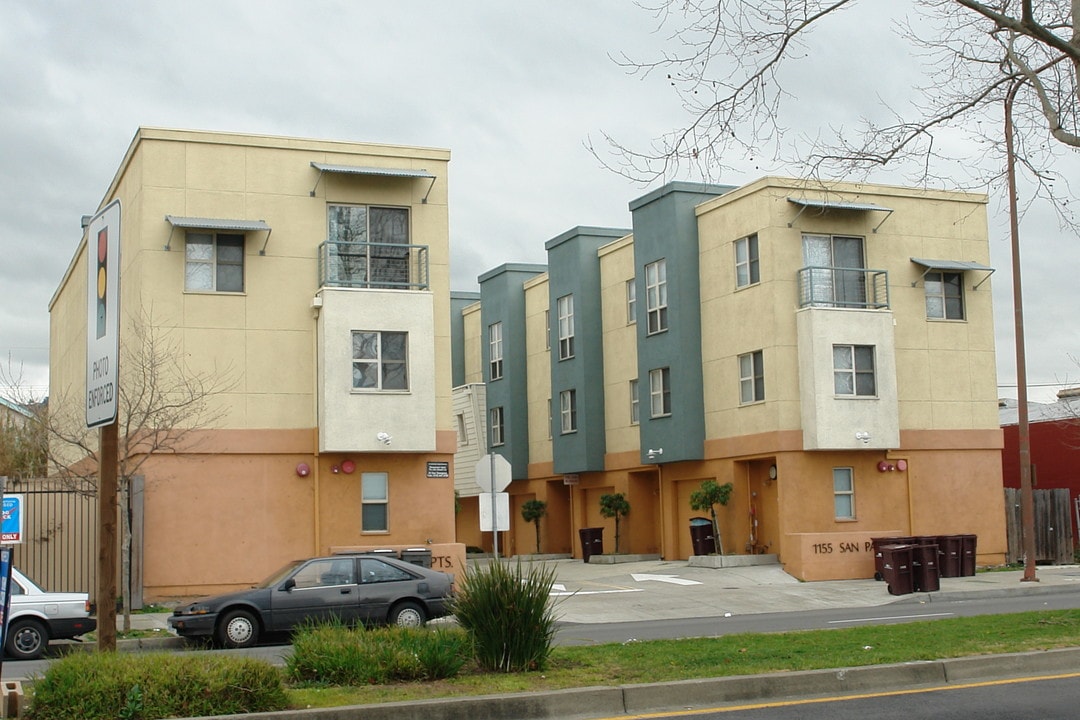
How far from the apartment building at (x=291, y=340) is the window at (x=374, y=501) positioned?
3cm

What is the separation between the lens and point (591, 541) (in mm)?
37875

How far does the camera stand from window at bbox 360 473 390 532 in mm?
27844

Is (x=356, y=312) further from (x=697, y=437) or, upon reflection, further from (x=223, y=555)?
(x=697, y=437)

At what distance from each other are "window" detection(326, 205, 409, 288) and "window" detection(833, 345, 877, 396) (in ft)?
35.9

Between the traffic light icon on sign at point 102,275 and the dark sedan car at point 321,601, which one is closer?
the traffic light icon on sign at point 102,275

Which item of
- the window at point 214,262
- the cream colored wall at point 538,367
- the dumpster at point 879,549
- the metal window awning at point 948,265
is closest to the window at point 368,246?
the window at point 214,262

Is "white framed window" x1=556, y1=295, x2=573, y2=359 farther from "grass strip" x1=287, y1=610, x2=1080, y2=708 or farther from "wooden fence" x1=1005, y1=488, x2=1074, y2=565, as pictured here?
"grass strip" x1=287, y1=610, x2=1080, y2=708

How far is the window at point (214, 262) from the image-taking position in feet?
88.7

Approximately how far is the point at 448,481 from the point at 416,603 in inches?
327

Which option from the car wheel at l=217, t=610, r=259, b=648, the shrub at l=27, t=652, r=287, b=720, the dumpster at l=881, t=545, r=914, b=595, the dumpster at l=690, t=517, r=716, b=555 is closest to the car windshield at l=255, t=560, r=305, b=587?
the car wheel at l=217, t=610, r=259, b=648

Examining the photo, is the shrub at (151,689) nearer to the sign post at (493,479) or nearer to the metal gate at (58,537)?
the sign post at (493,479)

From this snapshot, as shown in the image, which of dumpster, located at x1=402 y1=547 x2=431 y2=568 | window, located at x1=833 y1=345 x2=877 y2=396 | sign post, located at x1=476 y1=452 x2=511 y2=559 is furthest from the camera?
window, located at x1=833 y1=345 x2=877 y2=396

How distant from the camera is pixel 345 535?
27.5 m

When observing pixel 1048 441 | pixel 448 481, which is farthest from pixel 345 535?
pixel 1048 441
